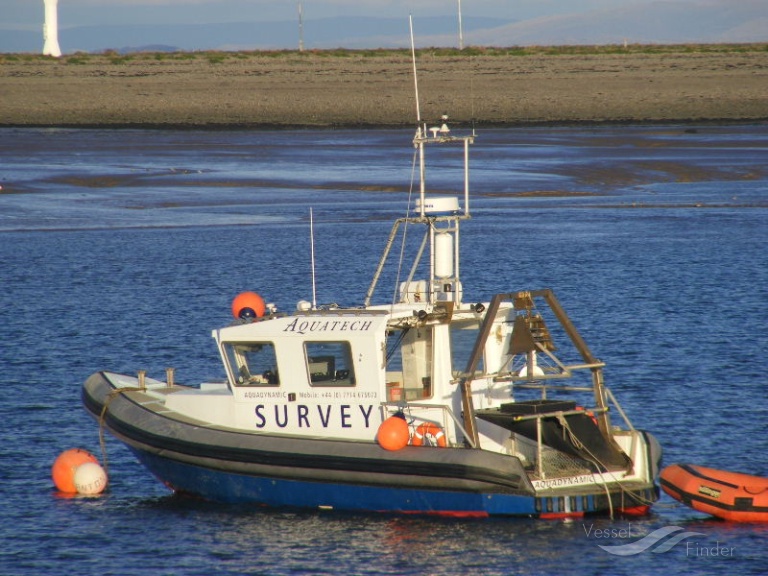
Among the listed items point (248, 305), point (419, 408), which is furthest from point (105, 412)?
point (419, 408)

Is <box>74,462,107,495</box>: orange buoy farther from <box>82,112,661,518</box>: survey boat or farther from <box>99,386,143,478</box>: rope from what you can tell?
<box>82,112,661,518</box>: survey boat

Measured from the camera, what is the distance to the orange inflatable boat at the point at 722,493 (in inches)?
543

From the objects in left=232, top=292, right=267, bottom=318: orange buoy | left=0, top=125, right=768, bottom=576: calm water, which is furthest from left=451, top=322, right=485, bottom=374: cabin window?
left=232, top=292, right=267, bottom=318: orange buoy

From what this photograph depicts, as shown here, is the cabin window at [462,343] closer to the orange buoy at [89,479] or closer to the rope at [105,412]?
the rope at [105,412]

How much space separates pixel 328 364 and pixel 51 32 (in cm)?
9938

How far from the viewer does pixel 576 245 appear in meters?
32.7

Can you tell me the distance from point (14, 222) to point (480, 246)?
13421 millimetres

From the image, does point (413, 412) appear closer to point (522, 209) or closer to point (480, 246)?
point (480, 246)

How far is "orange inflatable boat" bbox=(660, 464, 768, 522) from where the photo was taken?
13805 millimetres

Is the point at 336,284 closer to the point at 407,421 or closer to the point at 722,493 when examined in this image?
the point at 407,421

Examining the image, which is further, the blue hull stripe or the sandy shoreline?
the sandy shoreline

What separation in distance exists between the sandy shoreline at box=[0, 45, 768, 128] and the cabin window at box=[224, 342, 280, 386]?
4191cm

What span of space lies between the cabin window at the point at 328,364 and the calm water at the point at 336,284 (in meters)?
1.48

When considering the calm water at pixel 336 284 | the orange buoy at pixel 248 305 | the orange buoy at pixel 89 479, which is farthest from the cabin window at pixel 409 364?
the orange buoy at pixel 89 479
